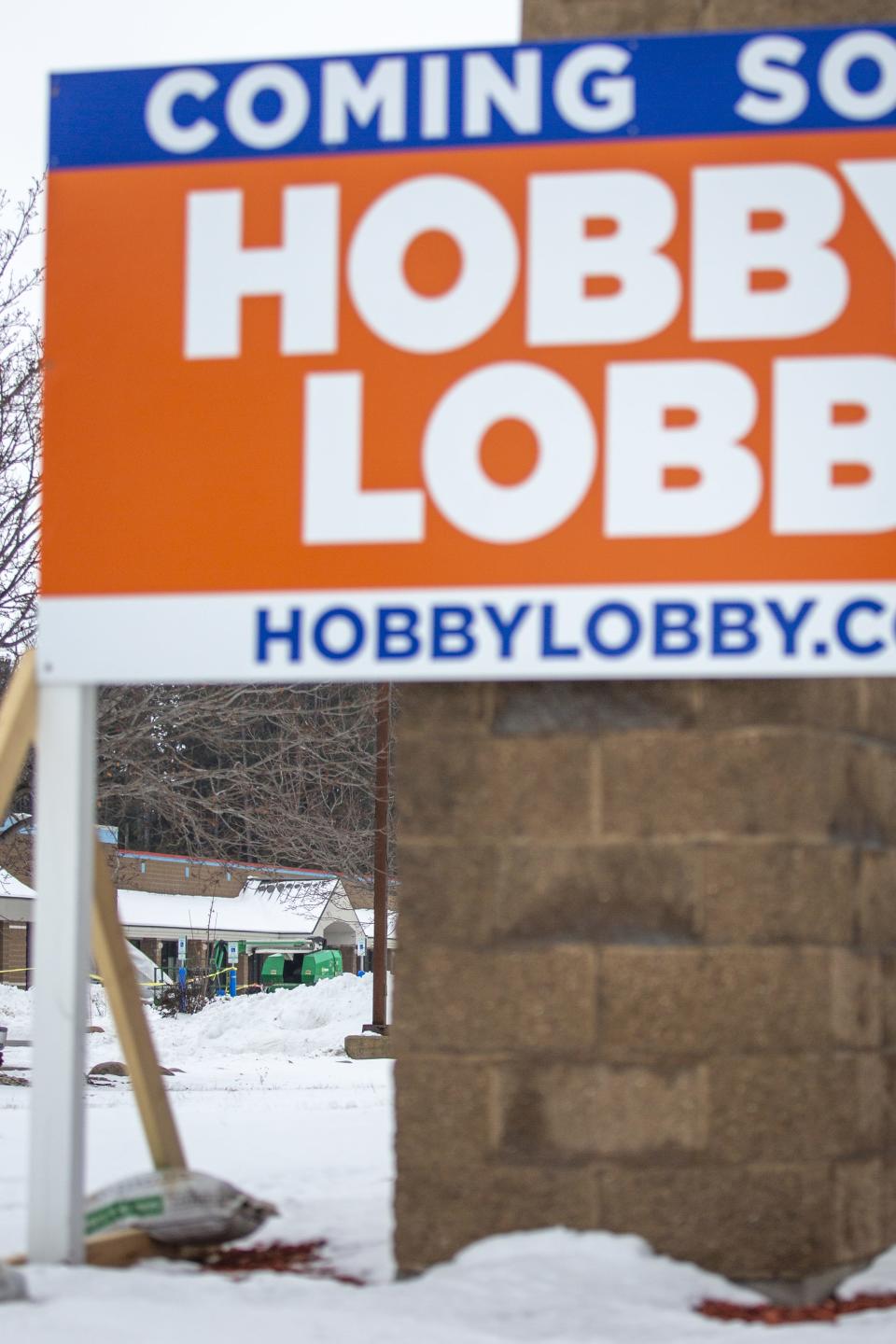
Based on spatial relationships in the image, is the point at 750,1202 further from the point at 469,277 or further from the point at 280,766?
the point at 280,766

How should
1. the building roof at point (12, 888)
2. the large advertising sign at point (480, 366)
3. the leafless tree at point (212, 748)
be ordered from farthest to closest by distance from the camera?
the building roof at point (12, 888)
the leafless tree at point (212, 748)
the large advertising sign at point (480, 366)

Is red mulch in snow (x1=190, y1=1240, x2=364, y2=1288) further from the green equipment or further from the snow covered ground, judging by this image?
the green equipment

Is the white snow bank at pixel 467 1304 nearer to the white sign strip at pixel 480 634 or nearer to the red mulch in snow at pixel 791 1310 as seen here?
the red mulch in snow at pixel 791 1310

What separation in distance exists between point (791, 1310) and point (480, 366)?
271 centimetres

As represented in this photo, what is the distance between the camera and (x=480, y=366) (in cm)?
466

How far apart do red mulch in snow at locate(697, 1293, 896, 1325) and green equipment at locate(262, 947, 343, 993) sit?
103 feet

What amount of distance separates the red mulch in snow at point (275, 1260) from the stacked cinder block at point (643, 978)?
41 cm

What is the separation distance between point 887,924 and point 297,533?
210 cm

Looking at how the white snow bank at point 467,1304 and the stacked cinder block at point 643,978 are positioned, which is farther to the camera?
the stacked cinder block at point 643,978

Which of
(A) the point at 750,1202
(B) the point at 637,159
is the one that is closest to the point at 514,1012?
(A) the point at 750,1202

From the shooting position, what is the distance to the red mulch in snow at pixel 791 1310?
4.18 meters

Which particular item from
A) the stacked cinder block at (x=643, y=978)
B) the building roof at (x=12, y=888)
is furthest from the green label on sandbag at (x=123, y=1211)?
the building roof at (x=12, y=888)

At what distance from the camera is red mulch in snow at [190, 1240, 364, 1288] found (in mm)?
4816

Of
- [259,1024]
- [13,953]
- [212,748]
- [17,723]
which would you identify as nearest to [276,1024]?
[259,1024]
